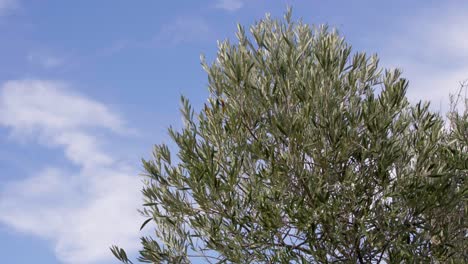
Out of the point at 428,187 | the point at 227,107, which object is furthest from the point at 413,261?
the point at 227,107

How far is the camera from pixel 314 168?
1363cm

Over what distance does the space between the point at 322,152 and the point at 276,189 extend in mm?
1257

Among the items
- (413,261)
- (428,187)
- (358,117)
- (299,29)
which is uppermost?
(299,29)

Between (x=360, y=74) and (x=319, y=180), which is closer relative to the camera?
(x=319, y=180)

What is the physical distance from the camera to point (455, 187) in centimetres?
1425

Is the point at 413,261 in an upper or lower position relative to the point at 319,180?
lower

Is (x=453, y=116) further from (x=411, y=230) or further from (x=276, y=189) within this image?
(x=276, y=189)

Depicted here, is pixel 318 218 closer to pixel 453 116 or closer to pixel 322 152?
pixel 322 152

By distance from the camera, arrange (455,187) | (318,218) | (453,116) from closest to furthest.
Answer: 1. (318,218)
2. (455,187)
3. (453,116)

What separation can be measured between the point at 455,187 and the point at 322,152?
122 inches

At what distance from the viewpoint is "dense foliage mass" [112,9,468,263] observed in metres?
13.2

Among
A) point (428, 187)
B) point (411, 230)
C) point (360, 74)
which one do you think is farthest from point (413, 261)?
point (360, 74)

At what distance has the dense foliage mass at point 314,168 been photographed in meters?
13.2

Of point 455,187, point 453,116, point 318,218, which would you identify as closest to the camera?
point 318,218
